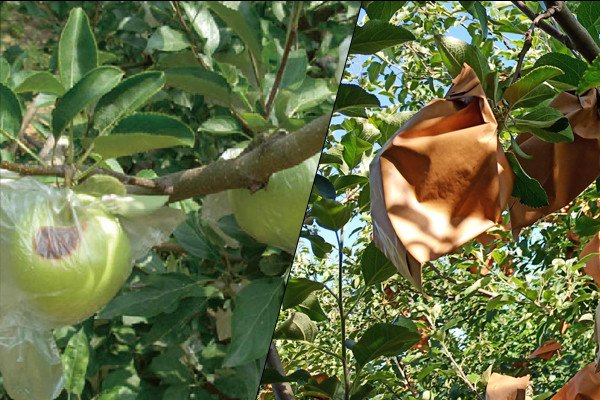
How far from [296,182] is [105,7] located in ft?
2.08

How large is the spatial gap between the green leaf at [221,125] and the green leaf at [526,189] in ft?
0.57

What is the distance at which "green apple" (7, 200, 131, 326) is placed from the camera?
52cm

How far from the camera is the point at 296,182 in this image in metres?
0.47

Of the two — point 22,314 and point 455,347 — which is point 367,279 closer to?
point 22,314

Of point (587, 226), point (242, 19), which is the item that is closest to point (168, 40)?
A: point (242, 19)

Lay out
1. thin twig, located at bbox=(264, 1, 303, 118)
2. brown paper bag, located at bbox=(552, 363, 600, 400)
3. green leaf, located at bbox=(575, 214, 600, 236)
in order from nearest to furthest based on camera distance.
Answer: thin twig, located at bbox=(264, 1, 303, 118) < brown paper bag, located at bbox=(552, 363, 600, 400) < green leaf, located at bbox=(575, 214, 600, 236)

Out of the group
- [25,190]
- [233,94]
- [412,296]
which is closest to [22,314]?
[25,190]

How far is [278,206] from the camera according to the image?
0.48 metres

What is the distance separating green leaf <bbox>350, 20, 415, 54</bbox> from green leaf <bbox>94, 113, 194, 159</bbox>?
0.11m

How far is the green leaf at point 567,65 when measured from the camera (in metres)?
0.60

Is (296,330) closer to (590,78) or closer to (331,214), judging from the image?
(331,214)

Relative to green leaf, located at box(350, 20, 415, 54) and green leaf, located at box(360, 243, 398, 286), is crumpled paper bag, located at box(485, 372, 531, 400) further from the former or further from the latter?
green leaf, located at box(350, 20, 415, 54)

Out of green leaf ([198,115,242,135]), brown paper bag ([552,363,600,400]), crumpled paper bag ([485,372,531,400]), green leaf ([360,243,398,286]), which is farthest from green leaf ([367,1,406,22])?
crumpled paper bag ([485,372,531,400])

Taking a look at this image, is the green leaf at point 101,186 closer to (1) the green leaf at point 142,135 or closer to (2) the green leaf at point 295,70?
(1) the green leaf at point 142,135
